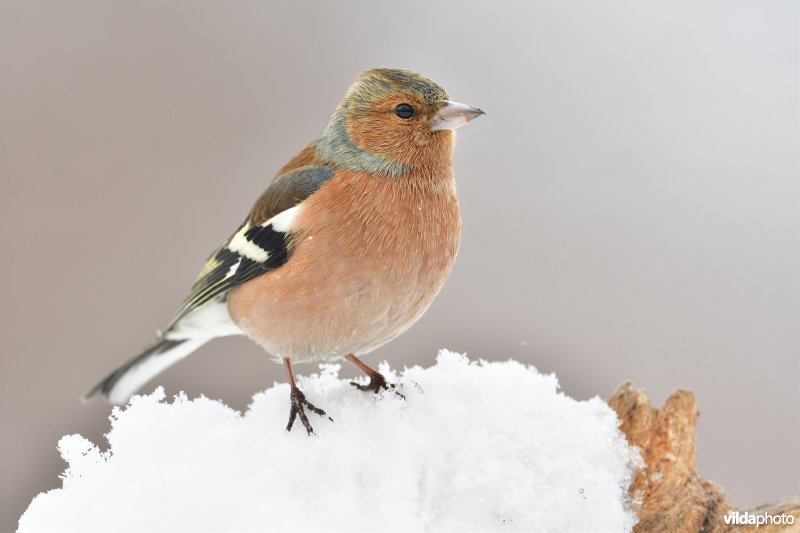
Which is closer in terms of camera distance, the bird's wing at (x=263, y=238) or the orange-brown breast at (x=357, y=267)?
the orange-brown breast at (x=357, y=267)

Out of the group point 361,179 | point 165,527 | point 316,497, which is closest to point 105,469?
point 165,527

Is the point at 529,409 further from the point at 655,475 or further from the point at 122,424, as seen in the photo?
the point at 122,424

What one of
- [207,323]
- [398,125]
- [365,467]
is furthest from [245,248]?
[365,467]

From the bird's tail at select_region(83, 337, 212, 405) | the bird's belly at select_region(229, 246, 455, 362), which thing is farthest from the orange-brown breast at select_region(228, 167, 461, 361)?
the bird's tail at select_region(83, 337, 212, 405)

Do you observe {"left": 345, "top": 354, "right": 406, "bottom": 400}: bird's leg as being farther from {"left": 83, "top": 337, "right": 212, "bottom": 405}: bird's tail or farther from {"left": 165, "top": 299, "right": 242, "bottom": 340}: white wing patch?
{"left": 83, "top": 337, "right": 212, "bottom": 405}: bird's tail

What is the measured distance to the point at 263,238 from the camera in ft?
8.57

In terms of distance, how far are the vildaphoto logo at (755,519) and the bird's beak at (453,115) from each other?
1392mm

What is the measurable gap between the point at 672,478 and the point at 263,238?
1488mm

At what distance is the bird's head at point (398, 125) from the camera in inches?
99.0

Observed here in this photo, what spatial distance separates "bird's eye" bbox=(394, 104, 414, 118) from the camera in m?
2.53

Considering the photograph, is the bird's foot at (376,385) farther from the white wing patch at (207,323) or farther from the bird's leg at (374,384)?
the white wing patch at (207,323)

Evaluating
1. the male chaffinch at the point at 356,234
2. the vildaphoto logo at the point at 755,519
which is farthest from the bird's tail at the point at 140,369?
the vildaphoto logo at the point at 755,519

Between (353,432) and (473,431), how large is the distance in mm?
321

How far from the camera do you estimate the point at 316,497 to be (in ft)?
5.87
